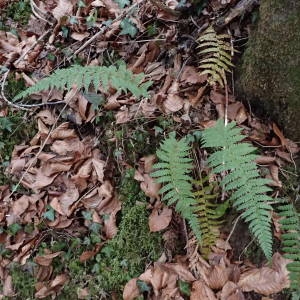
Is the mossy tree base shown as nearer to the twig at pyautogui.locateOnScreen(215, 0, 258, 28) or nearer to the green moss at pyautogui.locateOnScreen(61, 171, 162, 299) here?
the twig at pyautogui.locateOnScreen(215, 0, 258, 28)

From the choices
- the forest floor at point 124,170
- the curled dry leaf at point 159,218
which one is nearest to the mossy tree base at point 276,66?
the forest floor at point 124,170

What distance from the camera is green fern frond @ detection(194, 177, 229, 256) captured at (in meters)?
2.68

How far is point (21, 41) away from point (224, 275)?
2831mm

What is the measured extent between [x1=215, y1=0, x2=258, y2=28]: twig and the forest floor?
4 centimetres

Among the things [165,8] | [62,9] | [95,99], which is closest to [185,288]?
[95,99]

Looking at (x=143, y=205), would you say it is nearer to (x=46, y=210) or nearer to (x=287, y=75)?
(x=46, y=210)

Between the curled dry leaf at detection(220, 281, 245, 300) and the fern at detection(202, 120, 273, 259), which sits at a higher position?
the fern at detection(202, 120, 273, 259)

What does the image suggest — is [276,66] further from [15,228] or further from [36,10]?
[36,10]

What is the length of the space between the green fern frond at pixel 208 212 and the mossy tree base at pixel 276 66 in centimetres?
68

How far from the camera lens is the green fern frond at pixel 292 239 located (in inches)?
93.9

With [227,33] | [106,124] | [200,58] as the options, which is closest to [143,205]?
[106,124]

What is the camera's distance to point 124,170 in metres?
3.06

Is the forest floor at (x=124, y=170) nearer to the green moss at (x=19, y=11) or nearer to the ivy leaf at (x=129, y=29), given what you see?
the ivy leaf at (x=129, y=29)

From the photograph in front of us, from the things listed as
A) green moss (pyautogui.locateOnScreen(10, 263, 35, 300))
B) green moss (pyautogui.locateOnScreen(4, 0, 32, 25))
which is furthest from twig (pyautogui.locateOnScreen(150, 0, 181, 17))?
green moss (pyautogui.locateOnScreen(10, 263, 35, 300))
